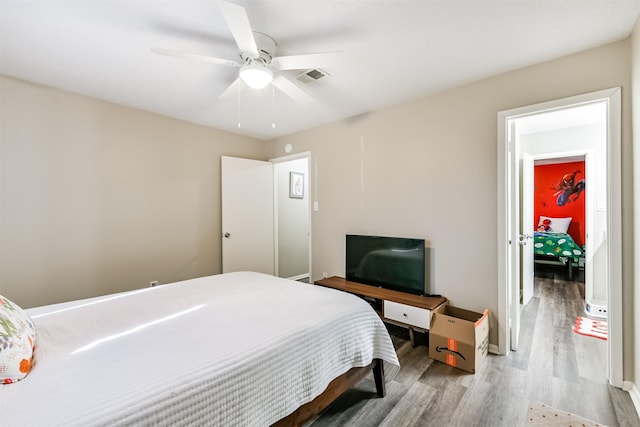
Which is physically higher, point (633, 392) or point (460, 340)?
point (460, 340)

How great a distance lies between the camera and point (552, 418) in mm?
1680

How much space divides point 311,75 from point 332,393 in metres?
2.30

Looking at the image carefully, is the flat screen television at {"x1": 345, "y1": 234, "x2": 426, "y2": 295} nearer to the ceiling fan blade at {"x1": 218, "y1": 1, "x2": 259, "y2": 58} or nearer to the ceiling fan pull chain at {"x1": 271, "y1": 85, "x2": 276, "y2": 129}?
the ceiling fan pull chain at {"x1": 271, "y1": 85, "x2": 276, "y2": 129}

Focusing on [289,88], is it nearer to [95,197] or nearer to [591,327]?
[95,197]

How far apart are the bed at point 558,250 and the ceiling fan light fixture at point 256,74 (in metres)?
5.67

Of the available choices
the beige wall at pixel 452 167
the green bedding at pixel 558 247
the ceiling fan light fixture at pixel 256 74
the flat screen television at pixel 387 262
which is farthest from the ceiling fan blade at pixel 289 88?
the green bedding at pixel 558 247

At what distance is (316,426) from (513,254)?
2.18 m

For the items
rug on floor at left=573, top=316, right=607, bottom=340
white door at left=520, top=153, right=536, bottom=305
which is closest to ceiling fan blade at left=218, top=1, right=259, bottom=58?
white door at left=520, top=153, right=536, bottom=305

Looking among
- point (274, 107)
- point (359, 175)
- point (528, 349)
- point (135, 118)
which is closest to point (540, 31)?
point (359, 175)

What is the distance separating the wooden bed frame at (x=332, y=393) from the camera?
133cm

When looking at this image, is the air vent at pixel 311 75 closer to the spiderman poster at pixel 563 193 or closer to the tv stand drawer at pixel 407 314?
the tv stand drawer at pixel 407 314

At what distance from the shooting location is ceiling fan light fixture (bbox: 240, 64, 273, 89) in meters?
1.83

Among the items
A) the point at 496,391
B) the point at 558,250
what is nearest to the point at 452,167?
the point at 496,391

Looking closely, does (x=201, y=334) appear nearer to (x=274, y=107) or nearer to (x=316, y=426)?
(x=316, y=426)
